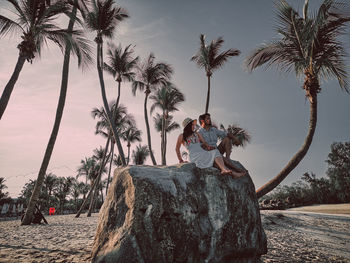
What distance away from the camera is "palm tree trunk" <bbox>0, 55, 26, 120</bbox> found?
18.9ft

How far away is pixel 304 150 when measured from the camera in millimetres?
5805

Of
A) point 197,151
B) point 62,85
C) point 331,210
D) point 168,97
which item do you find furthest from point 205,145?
point 331,210

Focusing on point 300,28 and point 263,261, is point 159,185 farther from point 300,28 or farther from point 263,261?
point 300,28

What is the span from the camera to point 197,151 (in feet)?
12.0

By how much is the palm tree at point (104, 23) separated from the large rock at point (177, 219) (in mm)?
7967

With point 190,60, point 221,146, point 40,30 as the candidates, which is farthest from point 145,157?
point 221,146

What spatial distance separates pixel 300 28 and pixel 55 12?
331 inches

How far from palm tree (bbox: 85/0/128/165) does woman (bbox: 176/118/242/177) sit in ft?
24.3

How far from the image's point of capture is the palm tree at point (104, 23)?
10.4 m

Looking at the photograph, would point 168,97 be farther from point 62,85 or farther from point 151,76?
point 62,85

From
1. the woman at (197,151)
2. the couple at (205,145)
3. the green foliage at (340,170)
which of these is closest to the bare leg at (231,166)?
the couple at (205,145)

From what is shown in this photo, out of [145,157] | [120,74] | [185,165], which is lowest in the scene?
[185,165]

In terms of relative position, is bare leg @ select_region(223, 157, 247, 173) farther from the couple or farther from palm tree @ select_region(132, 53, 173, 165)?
palm tree @ select_region(132, 53, 173, 165)

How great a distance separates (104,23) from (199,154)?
416 inches
